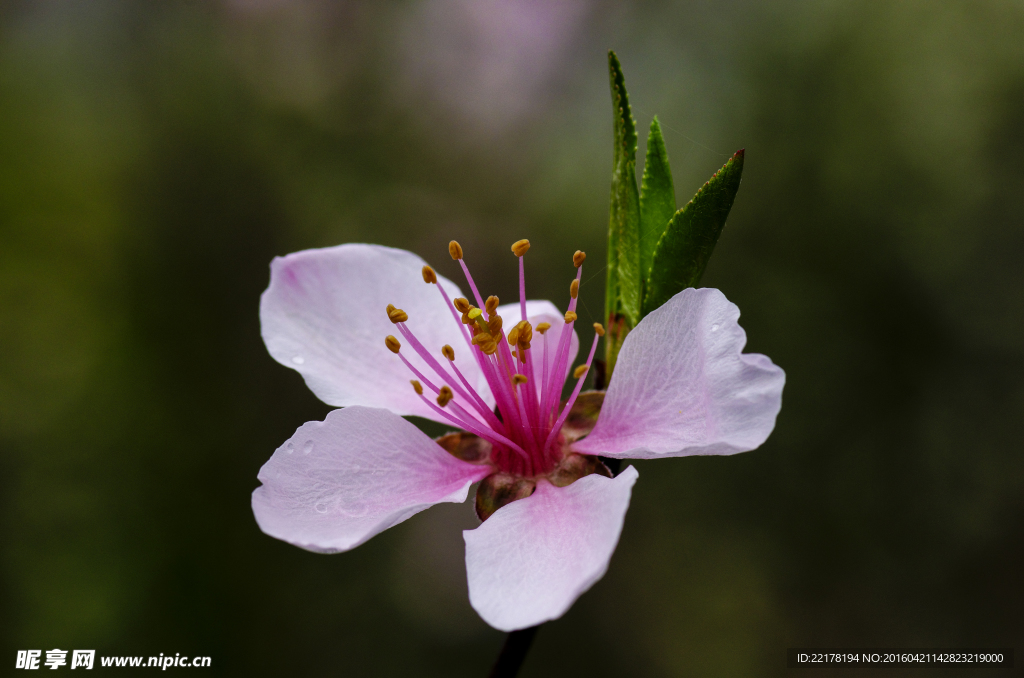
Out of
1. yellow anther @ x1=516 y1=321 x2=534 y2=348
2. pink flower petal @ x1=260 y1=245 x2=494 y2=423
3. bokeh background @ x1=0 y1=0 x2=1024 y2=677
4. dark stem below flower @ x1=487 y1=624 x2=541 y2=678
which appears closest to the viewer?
dark stem below flower @ x1=487 y1=624 x2=541 y2=678

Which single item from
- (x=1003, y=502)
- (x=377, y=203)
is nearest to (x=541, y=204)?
(x=377, y=203)

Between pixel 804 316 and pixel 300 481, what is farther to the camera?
pixel 804 316

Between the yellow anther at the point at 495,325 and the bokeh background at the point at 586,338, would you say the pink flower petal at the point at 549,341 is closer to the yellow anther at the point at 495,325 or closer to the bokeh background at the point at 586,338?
the yellow anther at the point at 495,325

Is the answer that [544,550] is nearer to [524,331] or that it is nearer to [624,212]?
[524,331]

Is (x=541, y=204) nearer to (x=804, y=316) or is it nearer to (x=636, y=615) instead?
(x=804, y=316)

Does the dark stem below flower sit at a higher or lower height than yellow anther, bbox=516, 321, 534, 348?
lower

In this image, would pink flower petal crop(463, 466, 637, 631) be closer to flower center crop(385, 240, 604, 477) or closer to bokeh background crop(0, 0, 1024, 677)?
flower center crop(385, 240, 604, 477)

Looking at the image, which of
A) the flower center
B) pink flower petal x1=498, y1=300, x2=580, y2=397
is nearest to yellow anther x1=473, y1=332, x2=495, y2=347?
the flower center

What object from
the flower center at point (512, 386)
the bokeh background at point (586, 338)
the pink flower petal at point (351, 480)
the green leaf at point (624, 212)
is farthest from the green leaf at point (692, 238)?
the bokeh background at point (586, 338)
